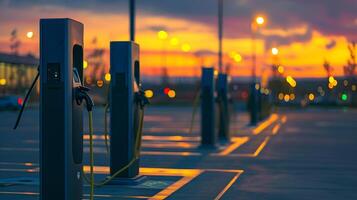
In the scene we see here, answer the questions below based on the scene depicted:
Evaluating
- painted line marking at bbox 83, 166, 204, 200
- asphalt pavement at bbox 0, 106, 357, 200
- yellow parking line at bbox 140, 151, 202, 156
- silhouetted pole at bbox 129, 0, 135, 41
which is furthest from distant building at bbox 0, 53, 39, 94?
painted line marking at bbox 83, 166, 204, 200

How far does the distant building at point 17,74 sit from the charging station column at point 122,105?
5531cm

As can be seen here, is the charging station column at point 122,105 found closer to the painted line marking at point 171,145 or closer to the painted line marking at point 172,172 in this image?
the painted line marking at point 172,172

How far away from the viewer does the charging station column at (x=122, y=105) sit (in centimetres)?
1291

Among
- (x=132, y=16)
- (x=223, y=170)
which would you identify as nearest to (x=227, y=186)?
(x=223, y=170)

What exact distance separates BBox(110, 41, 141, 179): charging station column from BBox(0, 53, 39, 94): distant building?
55.3m

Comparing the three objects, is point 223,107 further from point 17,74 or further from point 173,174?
point 17,74

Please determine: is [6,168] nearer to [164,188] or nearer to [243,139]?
[164,188]

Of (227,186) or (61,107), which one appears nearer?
(61,107)

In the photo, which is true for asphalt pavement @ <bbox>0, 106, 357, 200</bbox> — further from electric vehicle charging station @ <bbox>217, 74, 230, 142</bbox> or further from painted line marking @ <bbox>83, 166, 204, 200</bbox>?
electric vehicle charging station @ <bbox>217, 74, 230, 142</bbox>

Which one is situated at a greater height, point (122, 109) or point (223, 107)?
point (122, 109)

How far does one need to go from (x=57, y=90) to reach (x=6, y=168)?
718cm

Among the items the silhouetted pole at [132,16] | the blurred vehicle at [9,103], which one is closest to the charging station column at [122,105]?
the silhouetted pole at [132,16]

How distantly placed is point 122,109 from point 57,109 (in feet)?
13.4

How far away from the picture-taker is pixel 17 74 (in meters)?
74.6
